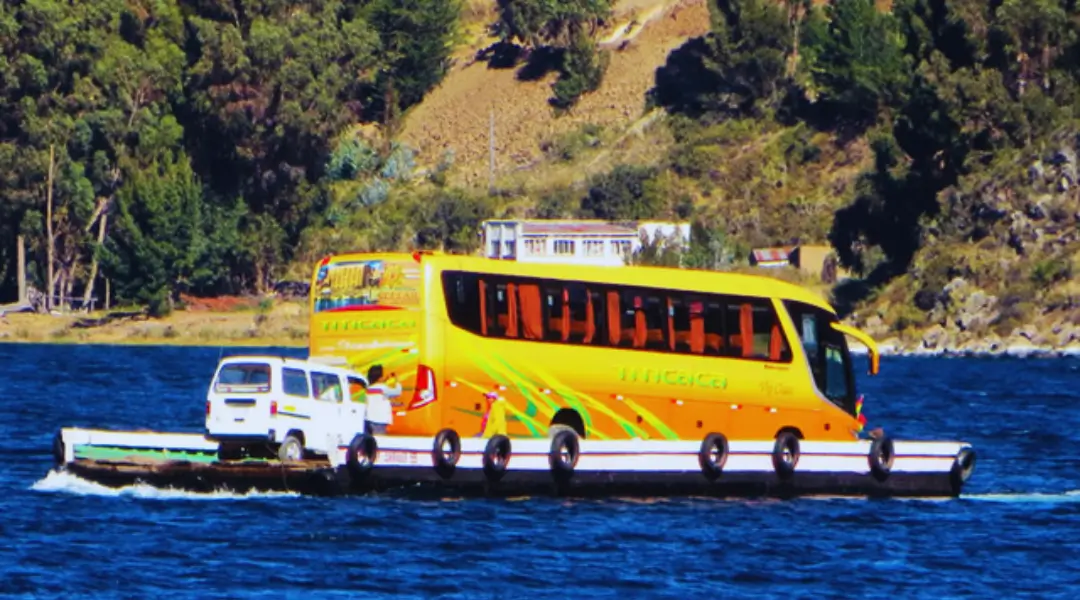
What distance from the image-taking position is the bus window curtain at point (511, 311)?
1682 inches

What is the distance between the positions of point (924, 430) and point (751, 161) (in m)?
96.8

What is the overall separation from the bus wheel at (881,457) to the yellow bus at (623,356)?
9.52 feet

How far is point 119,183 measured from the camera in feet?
470

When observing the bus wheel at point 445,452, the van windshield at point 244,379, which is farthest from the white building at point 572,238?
the van windshield at point 244,379

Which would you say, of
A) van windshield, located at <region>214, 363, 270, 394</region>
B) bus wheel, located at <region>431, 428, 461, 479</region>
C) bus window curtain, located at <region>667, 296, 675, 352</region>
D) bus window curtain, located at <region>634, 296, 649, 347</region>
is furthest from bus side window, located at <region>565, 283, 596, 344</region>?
van windshield, located at <region>214, 363, 270, 394</region>

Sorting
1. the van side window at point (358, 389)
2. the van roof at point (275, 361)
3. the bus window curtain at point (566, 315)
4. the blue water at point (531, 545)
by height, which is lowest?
the blue water at point (531, 545)

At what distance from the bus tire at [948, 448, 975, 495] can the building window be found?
322 ft

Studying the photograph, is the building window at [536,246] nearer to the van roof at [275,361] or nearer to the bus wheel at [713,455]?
the bus wheel at [713,455]

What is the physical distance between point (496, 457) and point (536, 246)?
10381 cm

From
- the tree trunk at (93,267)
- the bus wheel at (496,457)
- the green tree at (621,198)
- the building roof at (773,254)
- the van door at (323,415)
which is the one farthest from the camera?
the green tree at (621,198)

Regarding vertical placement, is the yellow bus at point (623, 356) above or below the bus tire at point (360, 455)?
above

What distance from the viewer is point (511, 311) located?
141 ft

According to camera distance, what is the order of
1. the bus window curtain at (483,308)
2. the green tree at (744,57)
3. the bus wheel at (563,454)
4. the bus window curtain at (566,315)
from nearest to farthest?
the bus wheel at (563,454) → the bus window curtain at (483,308) → the bus window curtain at (566,315) → the green tree at (744,57)

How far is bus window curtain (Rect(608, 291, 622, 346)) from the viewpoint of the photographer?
145 ft
